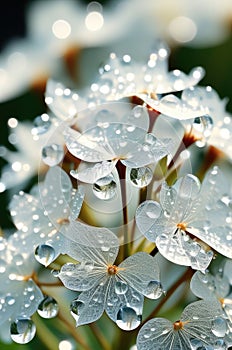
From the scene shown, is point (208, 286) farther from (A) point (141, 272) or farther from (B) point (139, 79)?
(B) point (139, 79)

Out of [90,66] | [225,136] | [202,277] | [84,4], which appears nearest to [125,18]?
[90,66]

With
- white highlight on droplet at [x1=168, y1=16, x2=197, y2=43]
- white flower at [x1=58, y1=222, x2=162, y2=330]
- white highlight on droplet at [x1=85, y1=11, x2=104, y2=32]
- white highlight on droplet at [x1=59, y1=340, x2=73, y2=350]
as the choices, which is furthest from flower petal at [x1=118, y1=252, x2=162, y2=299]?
white highlight on droplet at [x1=168, y1=16, x2=197, y2=43]

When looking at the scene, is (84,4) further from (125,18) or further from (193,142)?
(193,142)

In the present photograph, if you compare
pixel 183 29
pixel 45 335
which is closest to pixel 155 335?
pixel 45 335

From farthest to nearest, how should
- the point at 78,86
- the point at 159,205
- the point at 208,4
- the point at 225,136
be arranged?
1. the point at 208,4
2. the point at 78,86
3. the point at 225,136
4. the point at 159,205

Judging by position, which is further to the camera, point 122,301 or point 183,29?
point 183,29

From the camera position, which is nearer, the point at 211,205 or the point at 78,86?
the point at 211,205
